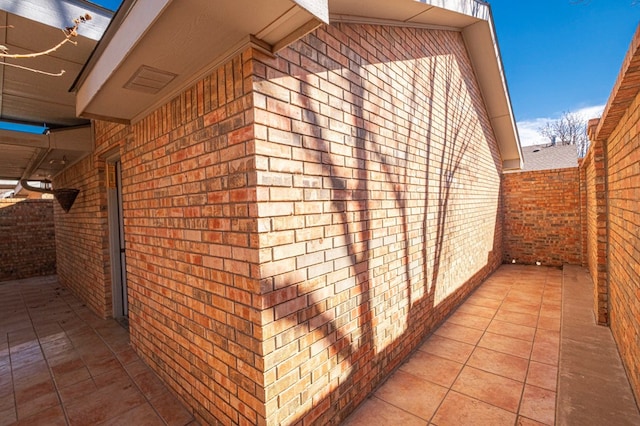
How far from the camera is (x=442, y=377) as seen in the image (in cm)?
271

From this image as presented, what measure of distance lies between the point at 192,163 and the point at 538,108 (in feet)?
89.0

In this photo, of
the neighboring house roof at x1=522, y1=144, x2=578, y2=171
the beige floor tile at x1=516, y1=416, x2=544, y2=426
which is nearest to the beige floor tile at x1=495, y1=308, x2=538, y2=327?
the beige floor tile at x1=516, y1=416, x2=544, y2=426

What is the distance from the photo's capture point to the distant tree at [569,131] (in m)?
22.8

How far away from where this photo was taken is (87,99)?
7.11ft

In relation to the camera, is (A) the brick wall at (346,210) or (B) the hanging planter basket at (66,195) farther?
(B) the hanging planter basket at (66,195)

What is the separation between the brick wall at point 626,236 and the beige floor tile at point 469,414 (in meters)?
1.14

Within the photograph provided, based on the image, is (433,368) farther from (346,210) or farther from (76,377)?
(76,377)

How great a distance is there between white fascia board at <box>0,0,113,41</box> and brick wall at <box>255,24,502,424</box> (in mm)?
1704

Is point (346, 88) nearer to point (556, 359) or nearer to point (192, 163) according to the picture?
point (192, 163)

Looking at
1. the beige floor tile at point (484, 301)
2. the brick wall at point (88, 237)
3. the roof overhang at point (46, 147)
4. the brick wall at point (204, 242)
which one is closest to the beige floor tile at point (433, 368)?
the brick wall at point (204, 242)

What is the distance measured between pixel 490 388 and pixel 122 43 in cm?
378

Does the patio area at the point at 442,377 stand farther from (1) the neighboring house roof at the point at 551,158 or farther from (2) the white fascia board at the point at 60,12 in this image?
(1) the neighboring house roof at the point at 551,158

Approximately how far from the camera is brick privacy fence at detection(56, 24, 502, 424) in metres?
1.66

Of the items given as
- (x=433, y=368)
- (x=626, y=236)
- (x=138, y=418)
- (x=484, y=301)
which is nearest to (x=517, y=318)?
(x=484, y=301)
